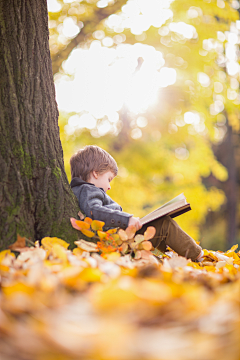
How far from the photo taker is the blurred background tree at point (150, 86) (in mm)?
5488

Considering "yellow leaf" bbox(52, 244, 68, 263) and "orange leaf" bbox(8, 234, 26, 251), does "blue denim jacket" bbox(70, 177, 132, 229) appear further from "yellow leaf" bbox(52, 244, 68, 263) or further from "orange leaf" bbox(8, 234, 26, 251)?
"yellow leaf" bbox(52, 244, 68, 263)

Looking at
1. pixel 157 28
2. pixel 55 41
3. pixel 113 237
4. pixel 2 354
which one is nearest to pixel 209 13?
pixel 157 28

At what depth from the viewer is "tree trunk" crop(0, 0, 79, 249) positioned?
170cm

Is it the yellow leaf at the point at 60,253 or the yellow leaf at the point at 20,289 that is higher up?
the yellow leaf at the point at 20,289

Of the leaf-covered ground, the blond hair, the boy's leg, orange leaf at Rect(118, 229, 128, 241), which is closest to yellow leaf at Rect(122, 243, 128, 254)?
orange leaf at Rect(118, 229, 128, 241)

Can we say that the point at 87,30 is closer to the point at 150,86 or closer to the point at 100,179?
the point at 150,86

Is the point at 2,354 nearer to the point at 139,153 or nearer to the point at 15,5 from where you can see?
the point at 15,5

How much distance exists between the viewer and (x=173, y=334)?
0.63 m

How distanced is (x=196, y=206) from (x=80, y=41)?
4403mm

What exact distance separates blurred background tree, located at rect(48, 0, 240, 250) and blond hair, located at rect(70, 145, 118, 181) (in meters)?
3.01

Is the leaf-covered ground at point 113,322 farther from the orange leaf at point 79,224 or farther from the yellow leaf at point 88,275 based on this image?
the orange leaf at point 79,224

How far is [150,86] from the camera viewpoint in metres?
5.99

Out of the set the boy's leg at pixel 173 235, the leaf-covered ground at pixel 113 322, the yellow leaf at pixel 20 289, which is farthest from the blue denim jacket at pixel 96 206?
the yellow leaf at pixel 20 289

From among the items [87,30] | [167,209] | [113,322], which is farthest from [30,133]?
[87,30]
